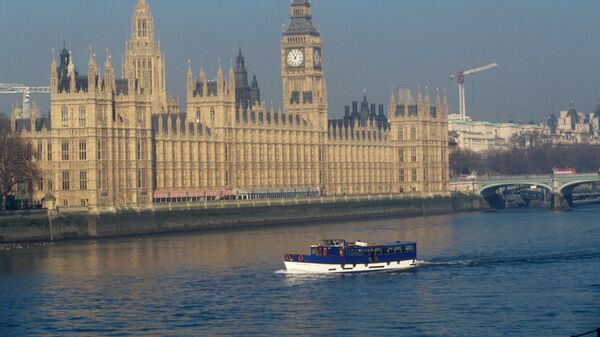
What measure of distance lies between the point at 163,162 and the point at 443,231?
2546cm

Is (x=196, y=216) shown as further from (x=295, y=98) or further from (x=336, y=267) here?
(x=295, y=98)

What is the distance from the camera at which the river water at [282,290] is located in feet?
218

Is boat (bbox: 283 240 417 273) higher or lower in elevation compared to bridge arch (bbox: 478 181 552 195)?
lower

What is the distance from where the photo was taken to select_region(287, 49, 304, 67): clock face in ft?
579

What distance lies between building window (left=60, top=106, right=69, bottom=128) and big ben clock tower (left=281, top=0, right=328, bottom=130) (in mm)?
48646

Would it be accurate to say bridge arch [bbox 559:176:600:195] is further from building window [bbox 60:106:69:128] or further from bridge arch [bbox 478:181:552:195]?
building window [bbox 60:106:69:128]

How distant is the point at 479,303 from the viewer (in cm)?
7212

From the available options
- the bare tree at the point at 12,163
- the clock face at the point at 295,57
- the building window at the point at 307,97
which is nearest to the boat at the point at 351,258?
the bare tree at the point at 12,163

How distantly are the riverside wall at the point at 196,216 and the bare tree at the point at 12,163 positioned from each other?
3994 mm

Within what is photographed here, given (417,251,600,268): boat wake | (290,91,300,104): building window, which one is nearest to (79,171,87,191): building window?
(417,251,600,268): boat wake

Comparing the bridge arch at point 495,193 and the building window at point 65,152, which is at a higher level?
the building window at point 65,152

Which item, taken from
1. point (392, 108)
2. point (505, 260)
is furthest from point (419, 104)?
point (505, 260)

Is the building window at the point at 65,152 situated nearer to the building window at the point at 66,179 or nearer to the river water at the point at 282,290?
the building window at the point at 66,179

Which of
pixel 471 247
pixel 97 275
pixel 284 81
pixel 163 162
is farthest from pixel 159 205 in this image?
pixel 284 81
